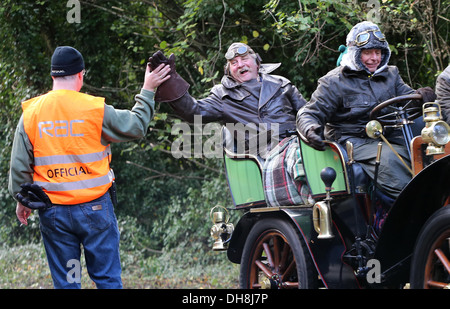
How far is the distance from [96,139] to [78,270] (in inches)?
32.1

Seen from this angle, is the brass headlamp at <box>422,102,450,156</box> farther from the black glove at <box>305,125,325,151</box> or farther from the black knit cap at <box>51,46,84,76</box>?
the black knit cap at <box>51,46,84,76</box>

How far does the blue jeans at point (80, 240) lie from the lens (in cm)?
469

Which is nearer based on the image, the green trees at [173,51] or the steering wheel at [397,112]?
the steering wheel at [397,112]

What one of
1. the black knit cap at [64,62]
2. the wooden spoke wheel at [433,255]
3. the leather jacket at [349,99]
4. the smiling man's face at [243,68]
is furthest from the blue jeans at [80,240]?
the smiling man's face at [243,68]

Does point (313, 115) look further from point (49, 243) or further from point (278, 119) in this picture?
point (49, 243)

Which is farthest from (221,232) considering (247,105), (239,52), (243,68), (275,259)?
(239,52)

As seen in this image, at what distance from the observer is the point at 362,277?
5074 millimetres

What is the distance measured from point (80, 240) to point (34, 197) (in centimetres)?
39

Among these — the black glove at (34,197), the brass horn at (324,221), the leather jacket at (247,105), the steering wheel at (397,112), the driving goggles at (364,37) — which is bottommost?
the brass horn at (324,221)

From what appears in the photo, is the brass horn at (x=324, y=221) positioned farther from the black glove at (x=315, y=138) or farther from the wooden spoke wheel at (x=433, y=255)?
the wooden spoke wheel at (x=433, y=255)

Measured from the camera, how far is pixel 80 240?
478 cm

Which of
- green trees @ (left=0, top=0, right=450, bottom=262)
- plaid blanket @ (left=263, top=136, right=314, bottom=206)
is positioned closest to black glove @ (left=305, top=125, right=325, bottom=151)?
plaid blanket @ (left=263, top=136, right=314, bottom=206)

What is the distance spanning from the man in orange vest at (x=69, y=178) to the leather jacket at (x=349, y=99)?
144 cm

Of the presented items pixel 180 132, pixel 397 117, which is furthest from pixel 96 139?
pixel 180 132
